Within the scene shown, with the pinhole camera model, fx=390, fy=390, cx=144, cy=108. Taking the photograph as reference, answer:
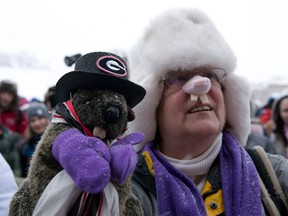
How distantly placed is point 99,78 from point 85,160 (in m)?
0.28

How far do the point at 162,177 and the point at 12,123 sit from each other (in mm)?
2902

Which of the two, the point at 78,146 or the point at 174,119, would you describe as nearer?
the point at 78,146

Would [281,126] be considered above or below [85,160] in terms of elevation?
below

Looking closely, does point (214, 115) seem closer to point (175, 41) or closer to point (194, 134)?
point (194, 134)

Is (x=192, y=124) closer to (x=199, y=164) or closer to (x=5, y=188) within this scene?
(x=199, y=164)

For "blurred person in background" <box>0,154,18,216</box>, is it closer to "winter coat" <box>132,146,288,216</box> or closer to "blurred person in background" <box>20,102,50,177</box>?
"winter coat" <box>132,146,288,216</box>

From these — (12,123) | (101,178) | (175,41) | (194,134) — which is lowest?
(12,123)

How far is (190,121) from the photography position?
164 cm

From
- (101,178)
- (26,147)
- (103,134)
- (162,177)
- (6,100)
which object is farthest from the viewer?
(6,100)

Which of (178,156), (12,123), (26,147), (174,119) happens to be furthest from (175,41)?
(12,123)

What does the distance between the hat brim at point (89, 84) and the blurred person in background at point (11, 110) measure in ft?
Answer: 9.92

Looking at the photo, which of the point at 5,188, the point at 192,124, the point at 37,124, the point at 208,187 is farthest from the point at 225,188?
the point at 37,124

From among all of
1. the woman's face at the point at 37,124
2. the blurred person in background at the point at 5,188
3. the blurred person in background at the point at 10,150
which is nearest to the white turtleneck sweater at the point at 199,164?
the blurred person in background at the point at 5,188

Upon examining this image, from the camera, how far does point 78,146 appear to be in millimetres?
1081
